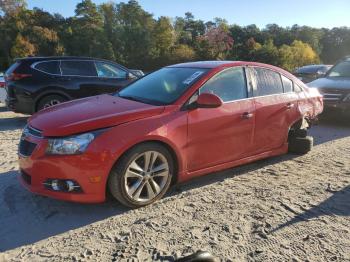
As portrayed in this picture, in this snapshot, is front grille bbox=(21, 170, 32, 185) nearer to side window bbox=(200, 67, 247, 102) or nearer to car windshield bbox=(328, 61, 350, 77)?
side window bbox=(200, 67, 247, 102)

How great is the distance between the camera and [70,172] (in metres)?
3.95

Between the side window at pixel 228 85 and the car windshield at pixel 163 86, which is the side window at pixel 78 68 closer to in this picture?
the car windshield at pixel 163 86

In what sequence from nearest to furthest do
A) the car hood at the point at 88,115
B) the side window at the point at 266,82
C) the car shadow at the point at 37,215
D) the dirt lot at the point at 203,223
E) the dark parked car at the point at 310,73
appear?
the dirt lot at the point at 203,223 → the car shadow at the point at 37,215 → the car hood at the point at 88,115 → the side window at the point at 266,82 → the dark parked car at the point at 310,73

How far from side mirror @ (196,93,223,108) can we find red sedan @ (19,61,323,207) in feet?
0.04

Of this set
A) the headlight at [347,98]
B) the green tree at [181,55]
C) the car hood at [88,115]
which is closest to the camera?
the car hood at [88,115]

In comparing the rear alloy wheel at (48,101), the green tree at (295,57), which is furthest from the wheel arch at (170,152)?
the green tree at (295,57)

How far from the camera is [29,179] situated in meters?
4.19

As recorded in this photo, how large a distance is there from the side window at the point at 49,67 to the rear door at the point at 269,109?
5357mm

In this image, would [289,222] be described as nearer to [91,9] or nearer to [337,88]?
[337,88]

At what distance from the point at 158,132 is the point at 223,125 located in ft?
3.25

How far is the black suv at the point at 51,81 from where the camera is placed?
29.3 ft

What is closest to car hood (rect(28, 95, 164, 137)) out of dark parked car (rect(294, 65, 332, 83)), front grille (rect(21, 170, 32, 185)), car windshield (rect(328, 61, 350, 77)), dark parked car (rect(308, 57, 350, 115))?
front grille (rect(21, 170, 32, 185))

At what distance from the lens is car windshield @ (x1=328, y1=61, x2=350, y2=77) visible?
1044 centimetres

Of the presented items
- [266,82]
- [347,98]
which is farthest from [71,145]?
[347,98]
